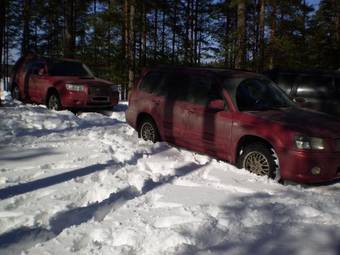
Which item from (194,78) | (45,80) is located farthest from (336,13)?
(194,78)

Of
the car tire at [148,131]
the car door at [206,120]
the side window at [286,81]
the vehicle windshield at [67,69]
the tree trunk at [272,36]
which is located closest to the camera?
the car door at [206,120]

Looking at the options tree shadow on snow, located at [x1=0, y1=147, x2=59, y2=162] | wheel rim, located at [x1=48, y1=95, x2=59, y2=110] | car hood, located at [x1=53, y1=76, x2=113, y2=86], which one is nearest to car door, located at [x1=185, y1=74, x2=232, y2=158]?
tree shadow on snow, located at [x1=0, y1=147, x2=59, y2=162]

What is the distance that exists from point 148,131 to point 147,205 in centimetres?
385

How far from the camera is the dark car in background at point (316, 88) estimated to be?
34.9 ft

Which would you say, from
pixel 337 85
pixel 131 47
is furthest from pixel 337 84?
pixel 131 47

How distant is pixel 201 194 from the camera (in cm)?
547

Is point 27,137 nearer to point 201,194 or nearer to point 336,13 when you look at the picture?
point 201,194

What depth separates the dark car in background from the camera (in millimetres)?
10625

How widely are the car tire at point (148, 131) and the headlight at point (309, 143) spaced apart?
11.4 ft

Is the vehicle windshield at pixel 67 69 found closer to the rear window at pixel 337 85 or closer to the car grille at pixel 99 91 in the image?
the car grille at pixel 99 91

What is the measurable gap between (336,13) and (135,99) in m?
25.3

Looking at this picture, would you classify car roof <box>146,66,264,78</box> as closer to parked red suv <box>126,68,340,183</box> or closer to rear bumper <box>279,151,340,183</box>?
parked red suv <box>126,68,340,183</box>

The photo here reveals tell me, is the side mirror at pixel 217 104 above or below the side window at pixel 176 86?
below

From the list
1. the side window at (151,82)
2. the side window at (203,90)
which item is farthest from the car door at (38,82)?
the side window at (203,90)
